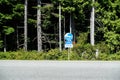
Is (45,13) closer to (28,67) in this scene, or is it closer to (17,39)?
(17,39)

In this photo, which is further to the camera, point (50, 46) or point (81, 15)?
point (50, 46)

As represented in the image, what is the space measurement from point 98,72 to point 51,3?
133ft

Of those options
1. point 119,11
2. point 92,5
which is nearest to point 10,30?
point 92,5

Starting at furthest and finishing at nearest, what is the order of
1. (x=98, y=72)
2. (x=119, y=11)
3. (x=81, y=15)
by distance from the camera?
(x=81, y=15)
(x=119, y=11)
(x=98, y=72)

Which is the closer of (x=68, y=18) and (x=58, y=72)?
(x=58, y=72)

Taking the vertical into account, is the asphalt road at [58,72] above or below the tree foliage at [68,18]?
below

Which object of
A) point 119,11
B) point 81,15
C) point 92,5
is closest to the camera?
point 119,11

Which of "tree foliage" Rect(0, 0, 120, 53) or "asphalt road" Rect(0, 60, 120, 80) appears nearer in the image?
"asphalt road" Rect(0, 60, 120, 80)

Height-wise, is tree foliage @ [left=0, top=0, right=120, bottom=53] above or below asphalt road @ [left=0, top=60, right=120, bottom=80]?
above

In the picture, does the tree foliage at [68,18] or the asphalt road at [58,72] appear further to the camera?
the tree foliage at [68,18]

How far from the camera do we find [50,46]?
5066 centimetres

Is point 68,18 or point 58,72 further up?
point 68,18

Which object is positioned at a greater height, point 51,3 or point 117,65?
point 51,3

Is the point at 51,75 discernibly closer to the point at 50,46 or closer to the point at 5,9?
the point at 5,9
